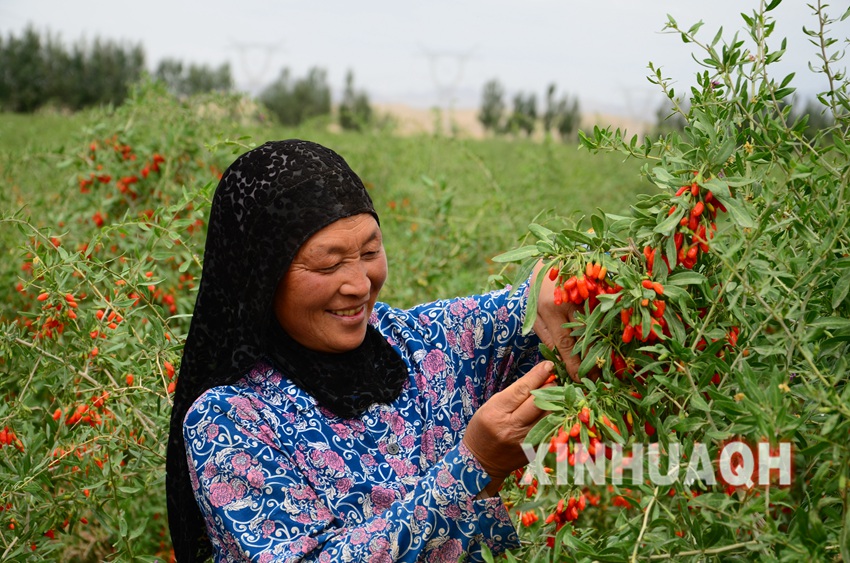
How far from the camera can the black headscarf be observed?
4.95ft

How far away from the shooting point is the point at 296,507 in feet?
4.73

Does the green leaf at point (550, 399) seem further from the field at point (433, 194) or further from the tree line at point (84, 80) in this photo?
the tree line at point (84, 80)

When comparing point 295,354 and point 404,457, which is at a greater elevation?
point 295,354

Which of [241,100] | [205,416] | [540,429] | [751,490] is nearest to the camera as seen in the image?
[751,490]

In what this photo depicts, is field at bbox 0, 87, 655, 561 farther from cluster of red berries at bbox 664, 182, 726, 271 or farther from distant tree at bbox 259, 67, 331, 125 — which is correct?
distant tree at bbox 259, 67, 331, 125

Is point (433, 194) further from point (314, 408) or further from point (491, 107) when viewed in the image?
point (491, 107)

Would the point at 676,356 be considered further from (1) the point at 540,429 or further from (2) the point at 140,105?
(2) the point at 140,105

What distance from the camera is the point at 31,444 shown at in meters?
2.13

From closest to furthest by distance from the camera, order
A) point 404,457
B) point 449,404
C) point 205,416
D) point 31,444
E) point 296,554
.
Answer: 1. point 296,554
2. point 205,416
3. point 404,457
4. point 449,404
5. point 31,444

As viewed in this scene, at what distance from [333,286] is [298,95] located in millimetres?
29489

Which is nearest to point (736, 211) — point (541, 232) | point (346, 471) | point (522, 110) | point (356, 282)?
point (541, 232)

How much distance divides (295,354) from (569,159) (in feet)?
29.4

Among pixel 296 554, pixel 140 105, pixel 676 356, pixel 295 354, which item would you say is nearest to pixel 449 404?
pixel 295 354

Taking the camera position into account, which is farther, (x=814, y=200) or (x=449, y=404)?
(x=449, y=404)
